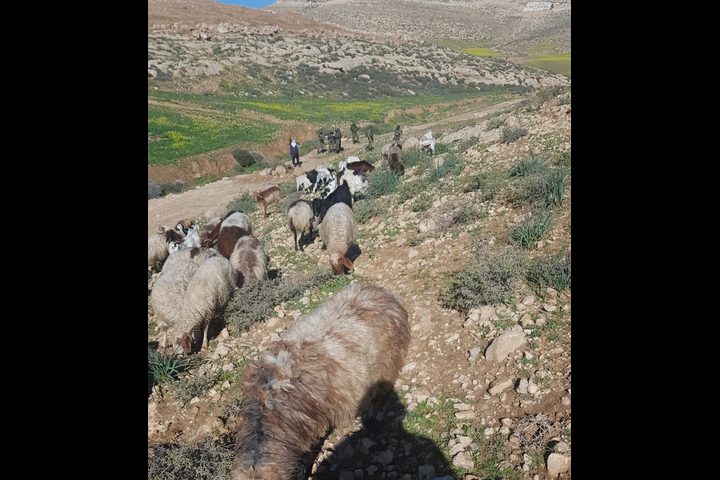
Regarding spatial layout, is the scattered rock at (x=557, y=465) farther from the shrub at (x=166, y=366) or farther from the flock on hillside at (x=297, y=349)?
the shrub at (x=166, y=366)

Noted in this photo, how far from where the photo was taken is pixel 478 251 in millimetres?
6648

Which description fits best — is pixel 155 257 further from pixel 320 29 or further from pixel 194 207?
pixel 320 29

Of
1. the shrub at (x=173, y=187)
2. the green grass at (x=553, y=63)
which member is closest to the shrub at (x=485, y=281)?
the shrub at (x=173, y=187)

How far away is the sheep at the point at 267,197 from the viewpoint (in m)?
13.6

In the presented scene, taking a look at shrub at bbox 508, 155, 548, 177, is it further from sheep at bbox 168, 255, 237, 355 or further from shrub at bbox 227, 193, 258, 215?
shrub at bbox 227, 193, 258, 215

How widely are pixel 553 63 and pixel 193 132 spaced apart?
187 feet

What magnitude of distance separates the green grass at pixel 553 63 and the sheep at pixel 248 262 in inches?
2334

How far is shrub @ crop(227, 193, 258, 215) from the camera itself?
1393cm

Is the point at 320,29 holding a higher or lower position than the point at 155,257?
higher

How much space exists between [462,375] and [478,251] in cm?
253
